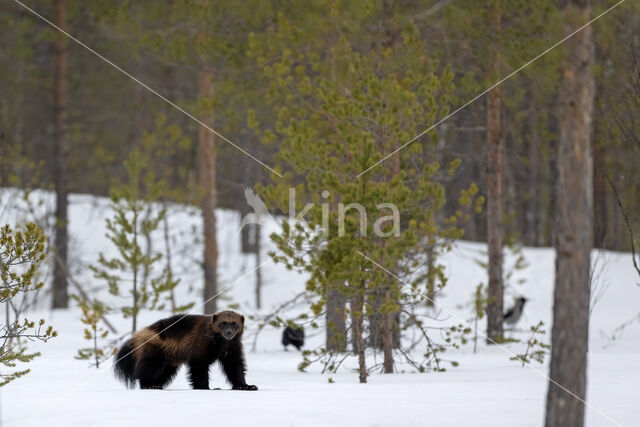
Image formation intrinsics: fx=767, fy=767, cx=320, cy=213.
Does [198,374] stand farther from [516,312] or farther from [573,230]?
[516,312]

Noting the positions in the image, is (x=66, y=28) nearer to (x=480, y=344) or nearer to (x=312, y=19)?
(x=312, y=19)

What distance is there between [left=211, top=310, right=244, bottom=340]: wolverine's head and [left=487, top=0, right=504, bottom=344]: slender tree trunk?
5892mm

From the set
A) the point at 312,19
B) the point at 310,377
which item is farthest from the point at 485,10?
the point at 310,377

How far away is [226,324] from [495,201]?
266 inches

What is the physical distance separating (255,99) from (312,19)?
279 cm

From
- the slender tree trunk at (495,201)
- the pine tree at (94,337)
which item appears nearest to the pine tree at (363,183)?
the slender tree trunk at (495,201)

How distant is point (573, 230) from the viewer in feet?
15.8

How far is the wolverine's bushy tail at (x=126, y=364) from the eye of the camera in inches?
306

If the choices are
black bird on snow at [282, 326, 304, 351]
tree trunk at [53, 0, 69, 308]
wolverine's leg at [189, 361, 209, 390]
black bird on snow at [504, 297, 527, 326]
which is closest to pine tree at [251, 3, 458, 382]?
wolverine's leg at [189, 361, 209, 390]

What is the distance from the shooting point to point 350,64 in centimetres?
935

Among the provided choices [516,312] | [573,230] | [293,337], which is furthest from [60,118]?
[573,230]

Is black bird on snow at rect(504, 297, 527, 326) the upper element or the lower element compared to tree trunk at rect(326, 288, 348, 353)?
lower

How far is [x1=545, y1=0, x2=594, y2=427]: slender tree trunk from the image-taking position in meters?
4.84

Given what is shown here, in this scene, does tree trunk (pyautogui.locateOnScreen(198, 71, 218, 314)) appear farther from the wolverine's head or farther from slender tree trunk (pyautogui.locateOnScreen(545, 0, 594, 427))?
slender tree trunk (pyautogui.locateOnScreen(545, 0, 594, 427))
